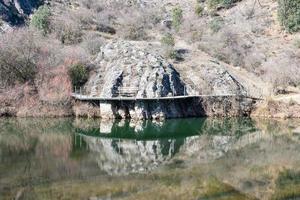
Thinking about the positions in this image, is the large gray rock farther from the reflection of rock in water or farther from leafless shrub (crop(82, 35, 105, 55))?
the reflection of rock in water

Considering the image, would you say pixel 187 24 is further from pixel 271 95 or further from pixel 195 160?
pixel 195 160

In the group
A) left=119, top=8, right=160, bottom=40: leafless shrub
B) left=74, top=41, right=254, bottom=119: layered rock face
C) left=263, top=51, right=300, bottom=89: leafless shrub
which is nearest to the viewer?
left=74, top=41, right=254, bottom=119: layered rock face

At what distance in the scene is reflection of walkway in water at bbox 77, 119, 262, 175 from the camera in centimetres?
3416

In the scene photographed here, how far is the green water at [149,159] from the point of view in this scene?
82.3 feet

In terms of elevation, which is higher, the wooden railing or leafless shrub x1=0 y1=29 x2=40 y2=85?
leafless shrub x1=0 y1=29 x2=40 y2=85

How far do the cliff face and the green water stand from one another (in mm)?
27638

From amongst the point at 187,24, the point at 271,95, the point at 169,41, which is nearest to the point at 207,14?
the point at 187,24

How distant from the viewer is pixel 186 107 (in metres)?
58.3

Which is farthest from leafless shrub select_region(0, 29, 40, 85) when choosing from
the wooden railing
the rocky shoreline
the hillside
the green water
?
the wooden railing

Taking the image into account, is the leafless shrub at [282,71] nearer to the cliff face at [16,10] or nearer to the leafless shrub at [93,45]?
the leafless shrub at [93,45]

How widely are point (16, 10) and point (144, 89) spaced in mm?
32799

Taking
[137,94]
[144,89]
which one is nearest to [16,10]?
[137,94]

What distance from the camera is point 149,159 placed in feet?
115

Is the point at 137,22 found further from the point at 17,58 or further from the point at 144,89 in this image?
the point at 17,58
